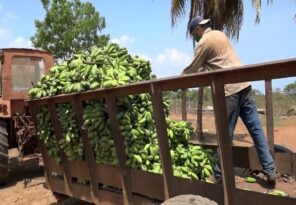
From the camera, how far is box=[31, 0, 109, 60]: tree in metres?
21.5

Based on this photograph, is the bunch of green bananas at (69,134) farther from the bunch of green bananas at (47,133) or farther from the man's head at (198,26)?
the man's head at (198,26)

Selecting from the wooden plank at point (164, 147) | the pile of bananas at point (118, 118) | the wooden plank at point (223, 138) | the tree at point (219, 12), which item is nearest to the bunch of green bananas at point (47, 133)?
the pile of bananas at point (118, 118)

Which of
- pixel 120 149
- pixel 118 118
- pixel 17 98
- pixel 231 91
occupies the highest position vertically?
pixel 17 98

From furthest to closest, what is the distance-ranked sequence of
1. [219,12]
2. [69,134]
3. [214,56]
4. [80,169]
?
1. [219,12]
2. [80,169]
3. [69,134]
4. [214,56]

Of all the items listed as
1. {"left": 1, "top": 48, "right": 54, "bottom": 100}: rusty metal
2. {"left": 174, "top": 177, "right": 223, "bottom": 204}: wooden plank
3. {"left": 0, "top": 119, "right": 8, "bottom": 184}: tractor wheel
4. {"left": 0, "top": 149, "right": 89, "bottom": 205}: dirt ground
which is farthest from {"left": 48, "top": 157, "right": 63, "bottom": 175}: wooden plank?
{"left": 1, "top": 48, "right": 54, "bottom": 100}: rusty metal

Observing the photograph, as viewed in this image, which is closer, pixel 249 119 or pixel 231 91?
pixel 231 91

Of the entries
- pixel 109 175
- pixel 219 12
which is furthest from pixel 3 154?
pixel 219 12

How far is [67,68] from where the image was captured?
545 cm

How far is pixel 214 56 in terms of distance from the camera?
478cm

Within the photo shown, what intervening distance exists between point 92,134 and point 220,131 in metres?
1.71

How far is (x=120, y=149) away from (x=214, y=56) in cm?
135

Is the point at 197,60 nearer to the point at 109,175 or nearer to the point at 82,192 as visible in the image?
the point at 109,175

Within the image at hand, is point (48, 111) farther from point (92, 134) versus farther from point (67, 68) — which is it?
point (92, 134)

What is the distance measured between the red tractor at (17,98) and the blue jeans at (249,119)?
15.4ft
